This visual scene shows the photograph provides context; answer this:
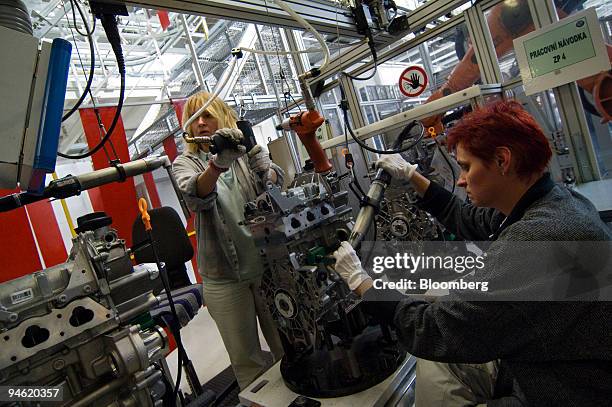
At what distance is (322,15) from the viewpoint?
1.81 m

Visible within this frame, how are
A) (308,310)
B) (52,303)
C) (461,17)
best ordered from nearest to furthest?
(52,303) < (308,310) < (461,17)

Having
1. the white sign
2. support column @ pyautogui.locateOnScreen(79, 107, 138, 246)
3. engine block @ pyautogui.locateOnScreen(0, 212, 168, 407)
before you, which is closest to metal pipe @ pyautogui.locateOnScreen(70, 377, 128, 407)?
engine block @ pyautogui.locateOnScreen(0, 212, 168, 407)

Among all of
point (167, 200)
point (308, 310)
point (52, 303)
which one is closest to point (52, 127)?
point (52, 303)

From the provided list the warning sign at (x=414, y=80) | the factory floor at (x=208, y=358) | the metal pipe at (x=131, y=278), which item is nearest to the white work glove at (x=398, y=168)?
the metal pipe at (x=131, y=278)

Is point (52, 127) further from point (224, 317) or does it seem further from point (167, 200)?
point (167, 200)

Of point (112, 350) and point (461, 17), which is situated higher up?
point (461, 17)

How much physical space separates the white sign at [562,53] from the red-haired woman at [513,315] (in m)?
1.45

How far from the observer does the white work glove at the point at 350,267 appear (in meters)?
1.11

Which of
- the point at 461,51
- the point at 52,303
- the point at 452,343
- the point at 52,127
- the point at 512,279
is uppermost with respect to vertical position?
the point at 461,51

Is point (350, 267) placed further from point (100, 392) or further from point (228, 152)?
point (100, 392)

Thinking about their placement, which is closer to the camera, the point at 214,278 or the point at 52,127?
the point at 52,127

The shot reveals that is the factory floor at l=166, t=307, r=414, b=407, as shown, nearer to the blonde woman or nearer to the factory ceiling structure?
the blonde woman

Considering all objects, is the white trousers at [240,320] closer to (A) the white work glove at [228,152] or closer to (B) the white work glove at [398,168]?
(A) the white work glove at [228,152]

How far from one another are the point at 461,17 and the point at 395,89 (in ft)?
12.4
